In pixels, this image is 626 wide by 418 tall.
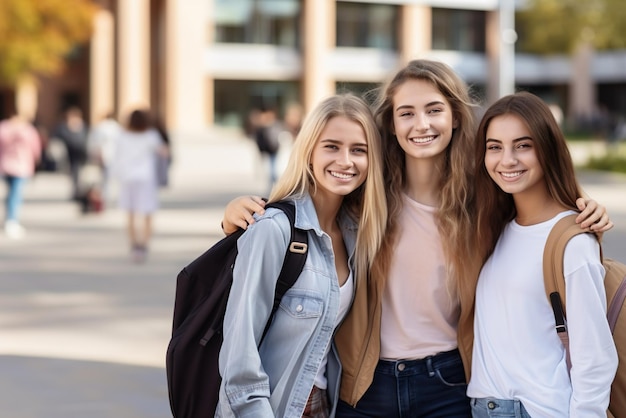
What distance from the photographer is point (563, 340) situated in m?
3.17

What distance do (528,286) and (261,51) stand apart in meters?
53.3

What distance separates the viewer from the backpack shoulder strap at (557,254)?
312cm

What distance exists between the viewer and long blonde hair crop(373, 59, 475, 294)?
3492 mm

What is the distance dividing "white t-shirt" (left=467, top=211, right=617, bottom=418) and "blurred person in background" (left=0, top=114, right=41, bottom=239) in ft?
41.8

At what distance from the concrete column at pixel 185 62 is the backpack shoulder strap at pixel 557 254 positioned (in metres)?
47.2

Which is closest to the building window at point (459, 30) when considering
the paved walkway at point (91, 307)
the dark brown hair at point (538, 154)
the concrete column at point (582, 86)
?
the concrete column at point (582, 86)

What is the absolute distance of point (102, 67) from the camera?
4778 centimetres

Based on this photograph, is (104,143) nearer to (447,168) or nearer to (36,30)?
(36,30)

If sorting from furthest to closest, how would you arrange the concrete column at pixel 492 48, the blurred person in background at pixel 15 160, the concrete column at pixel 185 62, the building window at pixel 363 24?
the concrete column at pixel 492 48 < the building window at pixel 363 24 < the concrete column at pixel 185 62 < the blurred person in background at pixel 15 160

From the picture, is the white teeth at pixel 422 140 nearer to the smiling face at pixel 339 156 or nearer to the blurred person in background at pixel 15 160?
the smiling face at pixel 339 156

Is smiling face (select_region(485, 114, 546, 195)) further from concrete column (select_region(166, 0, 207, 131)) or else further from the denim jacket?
concrete column (select_region(166, 0, 207, 131))

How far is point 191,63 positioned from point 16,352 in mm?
44344

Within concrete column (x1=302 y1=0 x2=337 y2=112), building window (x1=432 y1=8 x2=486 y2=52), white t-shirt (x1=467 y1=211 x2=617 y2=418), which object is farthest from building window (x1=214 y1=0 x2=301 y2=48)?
white t-shirt (x1=467 y1=211 x2=617 y2=418)

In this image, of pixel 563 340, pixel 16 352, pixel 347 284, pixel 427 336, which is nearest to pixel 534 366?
pixel 563 340
